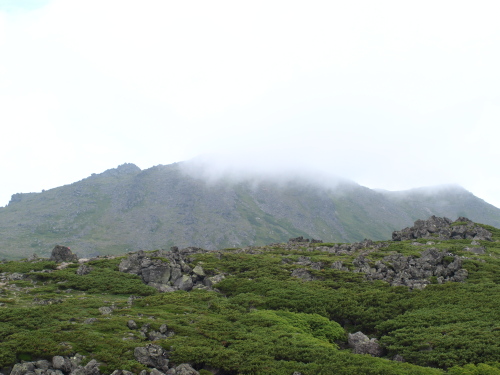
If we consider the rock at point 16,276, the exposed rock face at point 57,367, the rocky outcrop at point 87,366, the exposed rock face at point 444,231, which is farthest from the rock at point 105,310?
the exposed rock face at point 444,231

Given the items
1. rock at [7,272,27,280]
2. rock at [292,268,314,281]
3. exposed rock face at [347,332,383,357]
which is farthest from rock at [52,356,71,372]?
rock at [292,268,314,281]

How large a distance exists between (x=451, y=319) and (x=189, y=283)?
33.1m

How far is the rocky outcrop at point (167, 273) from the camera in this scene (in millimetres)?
51406

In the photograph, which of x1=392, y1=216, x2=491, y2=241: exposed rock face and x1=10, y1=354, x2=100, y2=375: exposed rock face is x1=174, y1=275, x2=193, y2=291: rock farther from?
x1=392, y1=216, x2=491, y2=241: exposed rock face

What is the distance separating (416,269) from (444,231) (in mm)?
50724

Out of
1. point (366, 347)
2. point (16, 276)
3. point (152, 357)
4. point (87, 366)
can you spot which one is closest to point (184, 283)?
point (16, 276)

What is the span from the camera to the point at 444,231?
97562 millimetres

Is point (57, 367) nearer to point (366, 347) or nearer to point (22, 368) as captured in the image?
point (22, 368)

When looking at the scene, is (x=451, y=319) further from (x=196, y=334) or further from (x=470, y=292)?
(x=196, y=334)

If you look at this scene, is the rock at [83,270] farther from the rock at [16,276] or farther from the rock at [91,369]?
the rock at [91,369]

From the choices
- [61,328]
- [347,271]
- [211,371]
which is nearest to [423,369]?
[211,371]

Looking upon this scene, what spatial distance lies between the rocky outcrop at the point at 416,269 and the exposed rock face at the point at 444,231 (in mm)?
33957

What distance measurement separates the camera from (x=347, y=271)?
190ft

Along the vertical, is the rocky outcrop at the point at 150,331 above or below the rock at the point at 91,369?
below
